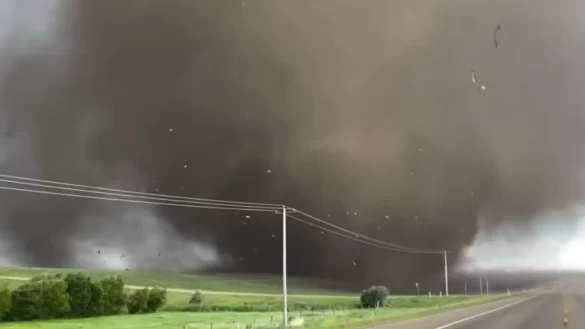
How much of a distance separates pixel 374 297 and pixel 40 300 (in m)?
71.7

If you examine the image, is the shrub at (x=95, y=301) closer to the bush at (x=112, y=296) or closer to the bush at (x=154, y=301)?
the bush at (x=112, y=296)

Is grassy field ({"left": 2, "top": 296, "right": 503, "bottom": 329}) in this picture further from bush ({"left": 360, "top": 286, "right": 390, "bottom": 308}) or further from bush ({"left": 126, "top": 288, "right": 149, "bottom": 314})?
bush ({"left": 360, "top": 286, "right": 390, "bottom": 308})

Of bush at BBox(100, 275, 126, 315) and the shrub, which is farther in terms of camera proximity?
bush at BBox(100, 275, 126, 315)

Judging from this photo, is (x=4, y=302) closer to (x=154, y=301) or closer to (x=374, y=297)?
(x=154, y=301)

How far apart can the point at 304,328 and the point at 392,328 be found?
5987mm

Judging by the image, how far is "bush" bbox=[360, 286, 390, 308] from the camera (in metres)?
120

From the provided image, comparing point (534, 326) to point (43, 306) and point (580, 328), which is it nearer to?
point (580, 328)

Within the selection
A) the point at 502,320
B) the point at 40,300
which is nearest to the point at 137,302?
the point at 40,300

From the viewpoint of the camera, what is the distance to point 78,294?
356 ft

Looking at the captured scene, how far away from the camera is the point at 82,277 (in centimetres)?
11206

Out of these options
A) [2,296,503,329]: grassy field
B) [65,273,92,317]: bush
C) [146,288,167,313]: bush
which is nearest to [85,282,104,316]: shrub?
[65,273,92,317]: bush

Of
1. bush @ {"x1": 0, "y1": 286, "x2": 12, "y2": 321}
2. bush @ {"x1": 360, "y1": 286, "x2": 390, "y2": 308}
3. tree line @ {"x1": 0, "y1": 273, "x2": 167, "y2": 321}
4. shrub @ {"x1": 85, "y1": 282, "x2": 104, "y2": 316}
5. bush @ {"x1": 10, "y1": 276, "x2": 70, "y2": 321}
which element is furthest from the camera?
bush @ {"x1": 360, "y1": 286, "x2": 390, "y2": 308}

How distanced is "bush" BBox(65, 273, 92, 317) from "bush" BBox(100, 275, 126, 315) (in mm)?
3205

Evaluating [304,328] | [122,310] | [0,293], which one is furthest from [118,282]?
[304,328]
